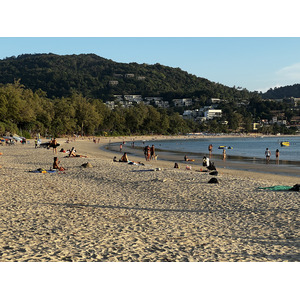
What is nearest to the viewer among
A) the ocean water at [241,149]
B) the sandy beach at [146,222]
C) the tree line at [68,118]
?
the sandy beach at [146,222]

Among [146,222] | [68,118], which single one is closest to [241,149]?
[68,118]

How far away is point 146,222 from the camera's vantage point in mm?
8422

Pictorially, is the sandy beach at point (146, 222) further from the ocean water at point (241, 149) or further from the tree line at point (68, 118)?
the tree line at point (68, 118)

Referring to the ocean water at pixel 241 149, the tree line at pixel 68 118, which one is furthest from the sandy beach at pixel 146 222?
the tree line at pixel 68 118

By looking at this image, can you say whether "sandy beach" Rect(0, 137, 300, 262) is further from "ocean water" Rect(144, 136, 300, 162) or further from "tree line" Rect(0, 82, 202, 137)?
"tree line" Rect(0, 82, 202, 137)

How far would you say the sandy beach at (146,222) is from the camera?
6.03 m

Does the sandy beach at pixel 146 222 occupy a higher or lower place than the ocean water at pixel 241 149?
higher

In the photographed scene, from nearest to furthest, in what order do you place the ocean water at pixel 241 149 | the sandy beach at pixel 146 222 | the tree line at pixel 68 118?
the sandy beach at pixel 146 222 < the ocean water at pixel 241 149 < the tree line at pixel 68 118

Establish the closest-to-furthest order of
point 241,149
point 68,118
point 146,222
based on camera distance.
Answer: point 146,222, point 241,149, point 68,118

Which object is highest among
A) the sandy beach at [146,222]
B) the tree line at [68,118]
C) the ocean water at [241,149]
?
the tree line at [68,118]

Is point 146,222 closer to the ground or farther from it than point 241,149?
farther from it

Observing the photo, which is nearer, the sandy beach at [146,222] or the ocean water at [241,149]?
the sandy beach at [146,222]

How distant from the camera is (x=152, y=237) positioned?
710 cm

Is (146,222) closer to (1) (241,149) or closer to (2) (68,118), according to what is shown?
(1) (241,149)
